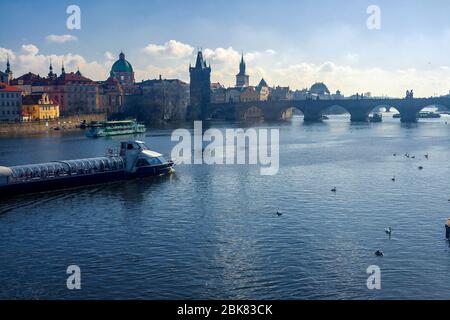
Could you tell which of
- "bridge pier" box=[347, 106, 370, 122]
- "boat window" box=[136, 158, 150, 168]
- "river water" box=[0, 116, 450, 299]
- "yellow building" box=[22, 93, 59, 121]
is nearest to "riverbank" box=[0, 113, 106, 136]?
"yellow building" box=[22, 93, 59, 121]

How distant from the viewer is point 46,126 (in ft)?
396

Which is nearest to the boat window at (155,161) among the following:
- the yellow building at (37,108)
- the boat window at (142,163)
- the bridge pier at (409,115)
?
the boat window at (142,163)

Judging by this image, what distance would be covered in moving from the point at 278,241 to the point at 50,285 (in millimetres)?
11305

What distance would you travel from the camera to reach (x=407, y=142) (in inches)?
3509

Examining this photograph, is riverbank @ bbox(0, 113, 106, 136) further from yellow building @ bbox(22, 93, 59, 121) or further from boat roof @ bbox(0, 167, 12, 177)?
boat roof @ bbox(0, 167, 12, 177)

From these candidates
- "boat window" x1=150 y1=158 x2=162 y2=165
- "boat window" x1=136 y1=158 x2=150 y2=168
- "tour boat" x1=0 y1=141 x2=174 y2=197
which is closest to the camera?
"tour boat" x1=0 y1=141 x2=174 y2=197

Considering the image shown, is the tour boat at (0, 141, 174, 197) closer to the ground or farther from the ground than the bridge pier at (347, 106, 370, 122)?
closer to the ground

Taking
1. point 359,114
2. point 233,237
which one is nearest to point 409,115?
point 359,114

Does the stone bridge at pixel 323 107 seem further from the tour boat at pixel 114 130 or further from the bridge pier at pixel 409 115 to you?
the tour boat at pixel 114 130

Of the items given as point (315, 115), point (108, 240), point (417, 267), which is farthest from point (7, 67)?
point (417, 267)

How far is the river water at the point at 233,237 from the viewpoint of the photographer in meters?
22.5

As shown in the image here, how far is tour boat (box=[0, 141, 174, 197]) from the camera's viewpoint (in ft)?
141

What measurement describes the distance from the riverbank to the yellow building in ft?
13.2

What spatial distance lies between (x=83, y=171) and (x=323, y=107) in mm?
130349
